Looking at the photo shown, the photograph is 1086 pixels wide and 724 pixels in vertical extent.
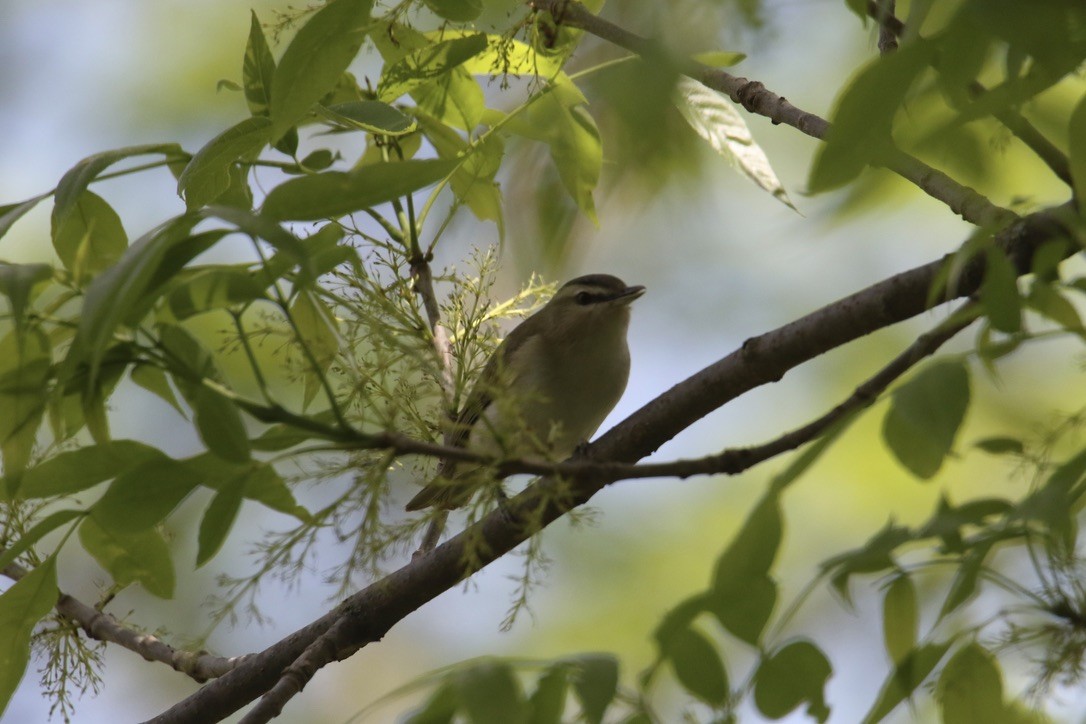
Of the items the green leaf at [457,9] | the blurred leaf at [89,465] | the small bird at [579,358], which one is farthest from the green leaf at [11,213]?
the small bird at [579,358]

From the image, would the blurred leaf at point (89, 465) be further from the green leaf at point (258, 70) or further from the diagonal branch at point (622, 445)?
the green leaf at point (258, 70)

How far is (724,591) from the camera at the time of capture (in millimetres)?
1394

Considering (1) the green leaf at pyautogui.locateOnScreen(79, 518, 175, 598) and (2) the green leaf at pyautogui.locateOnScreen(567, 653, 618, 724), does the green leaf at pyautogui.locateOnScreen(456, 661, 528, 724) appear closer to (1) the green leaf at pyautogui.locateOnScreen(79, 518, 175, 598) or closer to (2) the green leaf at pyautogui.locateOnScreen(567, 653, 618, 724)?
(2) the green leaf at pyautogui.locateOnScreen(567, 653, 618, 724)

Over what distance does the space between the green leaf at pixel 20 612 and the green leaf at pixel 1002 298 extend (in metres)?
1.75

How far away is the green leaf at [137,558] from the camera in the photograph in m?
2.31

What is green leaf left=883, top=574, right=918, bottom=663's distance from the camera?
1560mm

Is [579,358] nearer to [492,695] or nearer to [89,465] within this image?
[89,465]

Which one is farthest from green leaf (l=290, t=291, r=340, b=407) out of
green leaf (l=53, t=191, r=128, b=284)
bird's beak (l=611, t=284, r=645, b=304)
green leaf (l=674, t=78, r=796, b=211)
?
bird's beak (l=611, t=284, r=645, b=304)

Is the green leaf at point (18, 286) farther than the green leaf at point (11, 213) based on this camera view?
No

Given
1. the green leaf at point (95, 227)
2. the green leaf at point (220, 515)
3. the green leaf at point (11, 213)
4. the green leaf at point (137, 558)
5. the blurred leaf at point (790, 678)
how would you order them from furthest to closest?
1. the green leaf at point (95, 227)
2. the green leaf at point (137, 558)
3. the green leaf at point (11, 213)
4. the green leaf at point (220, 515)
5. the blurred leaf at point (790, 678)

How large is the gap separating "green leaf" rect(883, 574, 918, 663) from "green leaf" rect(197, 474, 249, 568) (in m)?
0.98

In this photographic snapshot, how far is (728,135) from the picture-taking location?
111 inches

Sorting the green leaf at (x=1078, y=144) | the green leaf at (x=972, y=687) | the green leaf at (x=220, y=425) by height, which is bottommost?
the green leaf at (x=972, y=687)

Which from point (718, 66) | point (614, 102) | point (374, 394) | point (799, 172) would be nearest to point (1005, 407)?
point (799, 172)
